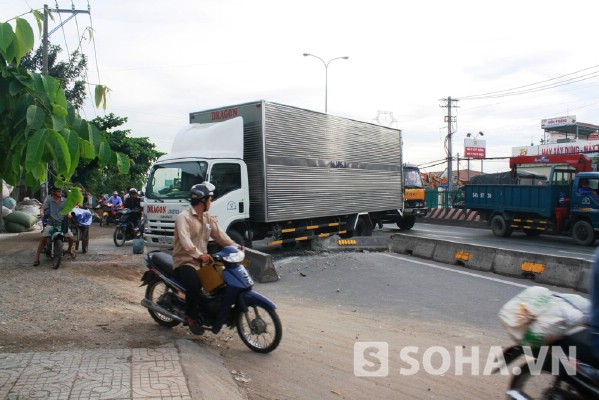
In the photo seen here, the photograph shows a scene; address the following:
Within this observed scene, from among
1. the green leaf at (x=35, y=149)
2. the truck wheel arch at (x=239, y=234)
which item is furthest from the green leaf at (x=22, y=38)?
the truck wheel arch at (x=239, y=234)

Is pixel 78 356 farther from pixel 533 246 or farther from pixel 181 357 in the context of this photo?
pixel 533 246

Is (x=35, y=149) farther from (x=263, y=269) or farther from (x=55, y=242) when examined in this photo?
(x=55, y=242)

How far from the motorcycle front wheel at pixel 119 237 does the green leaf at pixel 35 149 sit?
12.2 meters

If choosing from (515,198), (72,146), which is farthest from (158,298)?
(515,198)

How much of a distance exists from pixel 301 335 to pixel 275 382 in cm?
146

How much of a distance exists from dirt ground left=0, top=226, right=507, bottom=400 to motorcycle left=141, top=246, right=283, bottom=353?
0.72 feet

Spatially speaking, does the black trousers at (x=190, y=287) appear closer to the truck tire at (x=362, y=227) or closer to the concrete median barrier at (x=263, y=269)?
the concrete median barrier at (x=263, y=269)

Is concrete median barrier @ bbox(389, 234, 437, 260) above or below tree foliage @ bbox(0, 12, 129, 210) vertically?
below

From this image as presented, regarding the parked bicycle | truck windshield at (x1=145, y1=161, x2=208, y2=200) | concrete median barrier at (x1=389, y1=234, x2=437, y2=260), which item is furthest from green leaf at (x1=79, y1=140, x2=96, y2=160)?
concrete median barrier at (x1=389, y1=234, x2=437, y2=260)

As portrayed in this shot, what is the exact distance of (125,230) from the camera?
14016mm

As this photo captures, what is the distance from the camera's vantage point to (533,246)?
16.3 metres

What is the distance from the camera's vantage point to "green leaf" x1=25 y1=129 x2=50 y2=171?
2.34 m

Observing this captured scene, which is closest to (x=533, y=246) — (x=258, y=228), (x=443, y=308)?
(x=258, y=228)

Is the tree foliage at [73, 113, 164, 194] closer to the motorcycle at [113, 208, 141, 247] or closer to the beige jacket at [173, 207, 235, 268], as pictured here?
the motorcycle at [113, 208, 141, 247]
